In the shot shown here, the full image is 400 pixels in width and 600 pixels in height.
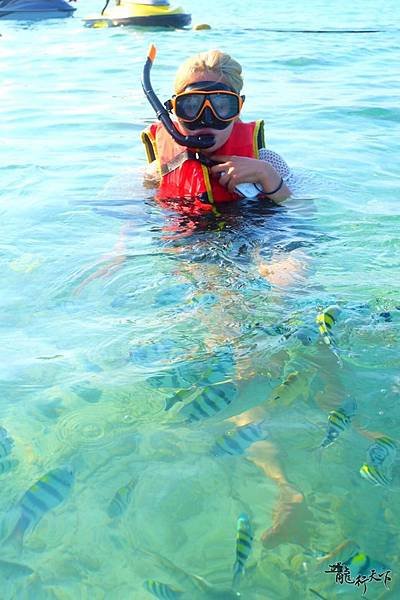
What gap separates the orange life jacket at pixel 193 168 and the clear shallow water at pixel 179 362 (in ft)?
0.60

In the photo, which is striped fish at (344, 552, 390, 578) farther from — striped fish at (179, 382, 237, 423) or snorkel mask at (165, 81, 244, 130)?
snorkel mask at (165, 81, 244, 130)

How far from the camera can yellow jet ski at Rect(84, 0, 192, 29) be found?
71.9 ft

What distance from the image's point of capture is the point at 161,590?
8.02 ft

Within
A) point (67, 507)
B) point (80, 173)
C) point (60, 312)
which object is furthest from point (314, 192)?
point (67, 507)

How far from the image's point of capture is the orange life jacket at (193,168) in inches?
209

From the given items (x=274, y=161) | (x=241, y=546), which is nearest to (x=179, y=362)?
(x=241, y=546)

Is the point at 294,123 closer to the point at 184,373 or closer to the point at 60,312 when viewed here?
the point at 60,312

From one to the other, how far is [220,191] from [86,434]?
2.71m

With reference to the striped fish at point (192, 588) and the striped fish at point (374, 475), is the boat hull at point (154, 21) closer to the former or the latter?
the striped fish at point (374, 475)

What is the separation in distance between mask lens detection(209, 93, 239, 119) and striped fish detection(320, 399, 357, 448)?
2.46 meters

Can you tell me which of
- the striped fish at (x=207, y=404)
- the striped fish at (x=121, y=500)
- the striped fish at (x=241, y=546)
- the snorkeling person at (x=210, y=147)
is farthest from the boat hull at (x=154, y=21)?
the striped fish at (x=241, y=546)

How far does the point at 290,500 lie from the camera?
110 inches

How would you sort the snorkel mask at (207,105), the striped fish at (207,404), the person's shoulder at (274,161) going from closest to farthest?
the striped fish at (207,404) → the snorkel mask at (207,105) → the person's shoulder at (274,161)

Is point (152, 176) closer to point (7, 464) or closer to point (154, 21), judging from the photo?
point (7, 464)
